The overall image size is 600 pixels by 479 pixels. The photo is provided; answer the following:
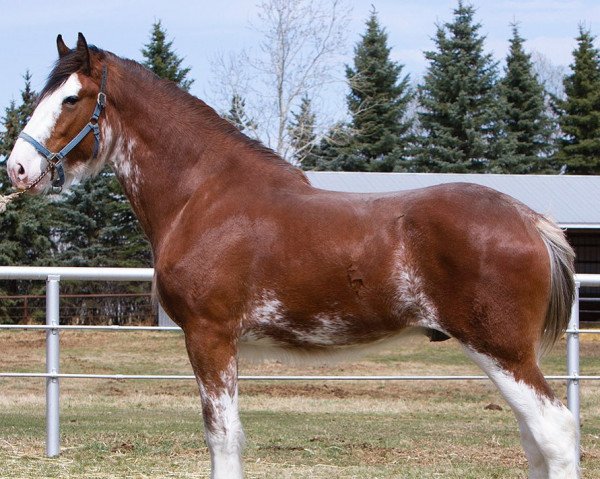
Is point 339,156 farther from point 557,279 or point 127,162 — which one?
point 557,279

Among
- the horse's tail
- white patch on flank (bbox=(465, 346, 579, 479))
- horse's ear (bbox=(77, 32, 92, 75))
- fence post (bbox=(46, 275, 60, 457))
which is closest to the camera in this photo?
white patch on flank (bbox=(465, 346, 579, 479))

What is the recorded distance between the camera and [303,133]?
3212 centimetres

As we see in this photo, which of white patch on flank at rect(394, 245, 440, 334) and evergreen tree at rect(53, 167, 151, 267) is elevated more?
evergreen tree at rect(53, 167, 151, 267)

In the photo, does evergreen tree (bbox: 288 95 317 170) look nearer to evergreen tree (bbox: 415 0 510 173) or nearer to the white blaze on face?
evergreen tree (bbox: 415 0 510 173)

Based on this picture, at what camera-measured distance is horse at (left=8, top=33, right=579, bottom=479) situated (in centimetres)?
414

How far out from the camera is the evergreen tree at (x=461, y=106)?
35031 millimetres

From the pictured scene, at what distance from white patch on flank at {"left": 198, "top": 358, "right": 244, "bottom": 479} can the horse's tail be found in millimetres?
1543

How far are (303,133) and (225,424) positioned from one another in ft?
92.3

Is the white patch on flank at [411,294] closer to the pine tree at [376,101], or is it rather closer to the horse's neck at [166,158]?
the horse's neck at [166,158]

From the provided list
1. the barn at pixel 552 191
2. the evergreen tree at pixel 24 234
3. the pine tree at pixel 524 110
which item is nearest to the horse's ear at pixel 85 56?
the barn at pixel 552 191

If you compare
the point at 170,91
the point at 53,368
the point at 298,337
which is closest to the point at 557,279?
the point at 298,337

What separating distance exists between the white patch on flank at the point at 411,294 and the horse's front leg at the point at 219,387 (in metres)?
0.86

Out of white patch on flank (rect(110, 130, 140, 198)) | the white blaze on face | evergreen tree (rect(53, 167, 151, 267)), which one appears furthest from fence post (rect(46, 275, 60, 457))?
evergreen tree (rect(53, 167, 151, 267))

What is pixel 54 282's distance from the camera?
6.68 m
